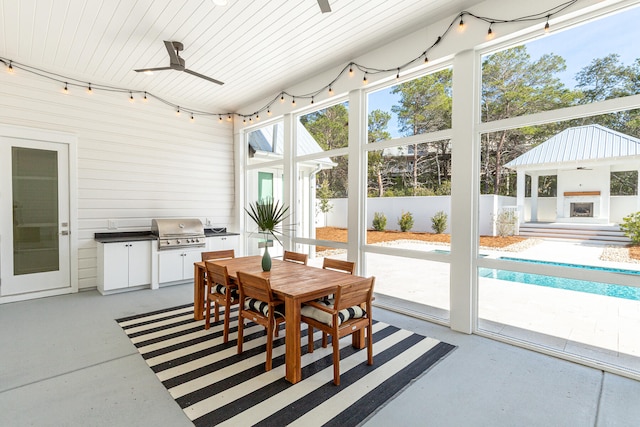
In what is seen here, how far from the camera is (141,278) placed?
4.96 metres

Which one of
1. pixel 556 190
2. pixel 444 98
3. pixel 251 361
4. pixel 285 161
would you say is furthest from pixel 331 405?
pixel 285 161

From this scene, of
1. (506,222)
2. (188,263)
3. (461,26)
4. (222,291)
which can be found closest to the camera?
(461,26)

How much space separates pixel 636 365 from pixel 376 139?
3.31 metres

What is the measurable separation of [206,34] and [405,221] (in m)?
3.24

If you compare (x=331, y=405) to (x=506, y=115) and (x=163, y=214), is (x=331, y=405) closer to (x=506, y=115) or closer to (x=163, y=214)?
(x=506, y=115)

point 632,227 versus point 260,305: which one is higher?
point 632,227

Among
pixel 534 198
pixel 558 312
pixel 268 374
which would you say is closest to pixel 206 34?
pixel 268 374

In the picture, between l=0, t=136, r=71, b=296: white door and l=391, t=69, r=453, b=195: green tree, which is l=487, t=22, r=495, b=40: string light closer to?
l=391, t=69, r=453, b=195: green tree

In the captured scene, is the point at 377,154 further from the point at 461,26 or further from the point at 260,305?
the point at 260,305

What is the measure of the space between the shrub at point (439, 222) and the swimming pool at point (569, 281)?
60 cm

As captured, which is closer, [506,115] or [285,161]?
[506,115]

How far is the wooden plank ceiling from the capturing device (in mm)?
3115

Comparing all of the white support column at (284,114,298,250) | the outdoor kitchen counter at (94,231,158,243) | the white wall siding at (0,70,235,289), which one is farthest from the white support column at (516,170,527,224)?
the white wall siding at (0,70,235,289)

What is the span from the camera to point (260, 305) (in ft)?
9.06
